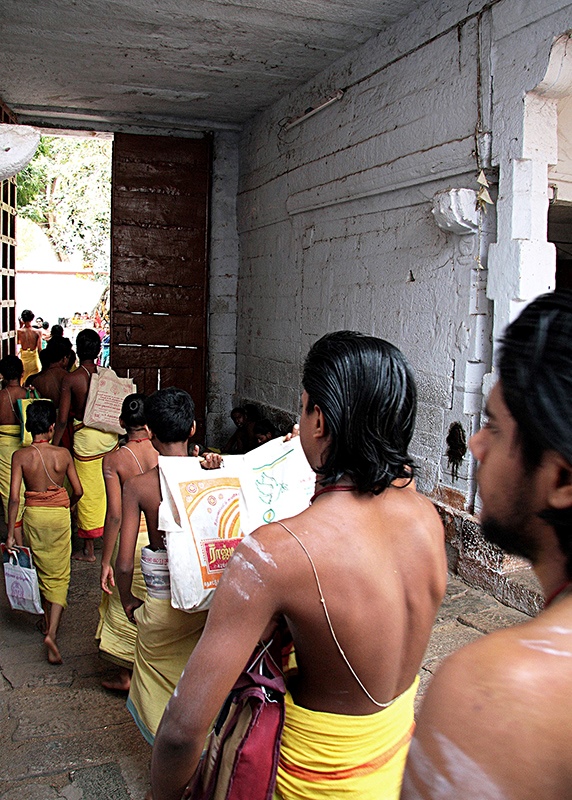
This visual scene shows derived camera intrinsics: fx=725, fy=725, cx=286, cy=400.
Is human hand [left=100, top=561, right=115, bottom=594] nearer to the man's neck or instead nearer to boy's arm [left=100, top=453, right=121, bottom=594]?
boy's arm [left=100, top=453, right=121, bottom=594]

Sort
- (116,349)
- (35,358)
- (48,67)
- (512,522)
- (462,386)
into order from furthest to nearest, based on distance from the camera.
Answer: (35,358) → (116,349) → (48,67) → (462,386) → (512,522)

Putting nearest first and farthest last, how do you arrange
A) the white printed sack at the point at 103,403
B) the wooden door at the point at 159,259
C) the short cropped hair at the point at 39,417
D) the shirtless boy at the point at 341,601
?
the shirtless boy at the point at 341,601
the short cropped hair at the point at 39,417
the white printed sack at the point at 103,403
the wooden door at the point at 159,259

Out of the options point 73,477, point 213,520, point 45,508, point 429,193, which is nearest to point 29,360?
point 73,477

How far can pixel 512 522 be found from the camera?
930 millimetres

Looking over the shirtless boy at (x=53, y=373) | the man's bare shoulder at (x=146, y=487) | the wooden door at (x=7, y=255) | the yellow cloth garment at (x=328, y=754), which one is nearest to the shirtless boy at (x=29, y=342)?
the wooden door at (x=7, y=255)

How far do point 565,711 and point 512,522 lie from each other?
25cm

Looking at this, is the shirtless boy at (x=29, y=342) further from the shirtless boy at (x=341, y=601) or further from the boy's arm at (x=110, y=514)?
the shirtless boy at (x=341, y=601)

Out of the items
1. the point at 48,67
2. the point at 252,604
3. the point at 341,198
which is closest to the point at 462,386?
the point at 341,198

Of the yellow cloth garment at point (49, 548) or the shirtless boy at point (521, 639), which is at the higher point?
the shirtless boy at point (521, 639)

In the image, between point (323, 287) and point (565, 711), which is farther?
point (323, 287)

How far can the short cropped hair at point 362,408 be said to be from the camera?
166cm

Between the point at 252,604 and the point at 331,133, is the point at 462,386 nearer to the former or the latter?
the point at 331,133

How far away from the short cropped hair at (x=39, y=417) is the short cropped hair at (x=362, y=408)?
3.29m

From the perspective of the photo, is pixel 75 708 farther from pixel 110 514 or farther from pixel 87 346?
pixel 87 346
